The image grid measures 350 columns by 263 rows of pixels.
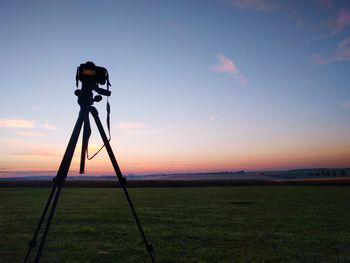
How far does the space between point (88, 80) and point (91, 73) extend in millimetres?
125

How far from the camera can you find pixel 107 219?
13969 millimetres

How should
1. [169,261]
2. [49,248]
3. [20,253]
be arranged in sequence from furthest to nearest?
[49,248]
[20,253]
[169,261]

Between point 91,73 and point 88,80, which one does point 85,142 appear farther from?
point 91,73

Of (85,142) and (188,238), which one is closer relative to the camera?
(85,142)

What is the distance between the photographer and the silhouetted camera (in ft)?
15.9

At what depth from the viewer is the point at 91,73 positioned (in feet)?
16.1

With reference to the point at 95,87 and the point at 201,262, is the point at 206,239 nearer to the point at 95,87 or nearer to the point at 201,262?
the point at 201,262

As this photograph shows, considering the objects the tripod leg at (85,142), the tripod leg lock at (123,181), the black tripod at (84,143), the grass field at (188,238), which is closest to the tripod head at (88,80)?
the black tripod at (84,143)

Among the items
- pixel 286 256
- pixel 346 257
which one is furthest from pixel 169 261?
pixel 346 257

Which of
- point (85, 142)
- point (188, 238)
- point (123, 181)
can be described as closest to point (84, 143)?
point (85, 142)

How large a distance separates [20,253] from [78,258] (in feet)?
5.39

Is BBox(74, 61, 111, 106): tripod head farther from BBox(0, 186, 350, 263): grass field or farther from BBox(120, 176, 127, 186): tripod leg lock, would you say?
BBox(0, 186, 350, 263): grass field

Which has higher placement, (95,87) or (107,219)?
(95,87)

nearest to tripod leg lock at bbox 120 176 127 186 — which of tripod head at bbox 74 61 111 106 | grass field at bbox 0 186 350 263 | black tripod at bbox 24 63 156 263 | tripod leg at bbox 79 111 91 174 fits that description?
black tripod at bbox 24 63 156 263
